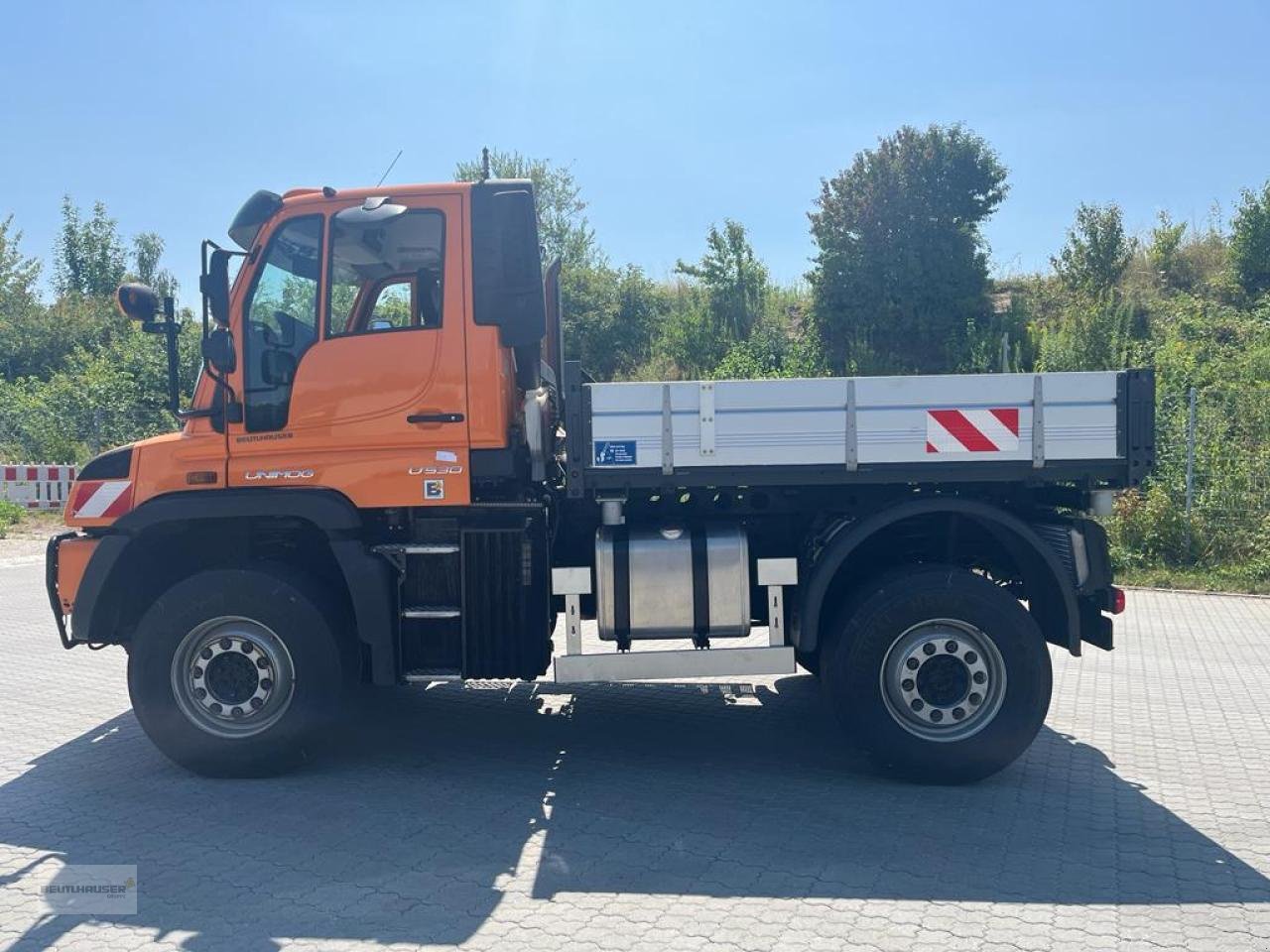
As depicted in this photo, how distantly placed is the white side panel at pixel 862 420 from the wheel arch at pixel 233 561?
1387mm

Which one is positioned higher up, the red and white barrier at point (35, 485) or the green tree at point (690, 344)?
the green tree at point (690, 344)

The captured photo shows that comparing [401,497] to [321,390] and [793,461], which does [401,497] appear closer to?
[321,390]

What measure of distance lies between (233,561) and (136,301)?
1505mm

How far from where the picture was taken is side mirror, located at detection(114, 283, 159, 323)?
5.47 meters

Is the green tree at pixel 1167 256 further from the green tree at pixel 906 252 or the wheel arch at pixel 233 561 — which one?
the wheel arch at pixel 233 561

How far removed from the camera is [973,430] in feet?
17.2

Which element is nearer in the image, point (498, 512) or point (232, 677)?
point (232, 677)

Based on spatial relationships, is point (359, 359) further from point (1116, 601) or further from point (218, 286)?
point (1116, 601)

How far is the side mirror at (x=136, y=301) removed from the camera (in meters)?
5.47

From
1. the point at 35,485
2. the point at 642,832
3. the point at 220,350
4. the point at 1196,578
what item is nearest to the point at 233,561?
the point at 220,350

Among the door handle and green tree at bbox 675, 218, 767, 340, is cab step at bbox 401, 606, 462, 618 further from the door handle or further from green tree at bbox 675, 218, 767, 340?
green tree at bbox 675, 218, 767, 340

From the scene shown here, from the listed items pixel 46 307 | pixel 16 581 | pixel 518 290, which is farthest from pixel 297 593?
pixel 46 307

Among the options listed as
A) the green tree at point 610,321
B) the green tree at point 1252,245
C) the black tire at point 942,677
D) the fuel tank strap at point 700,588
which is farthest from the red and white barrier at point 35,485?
the green tree at point 1252,245

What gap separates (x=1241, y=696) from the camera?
7.31 m
